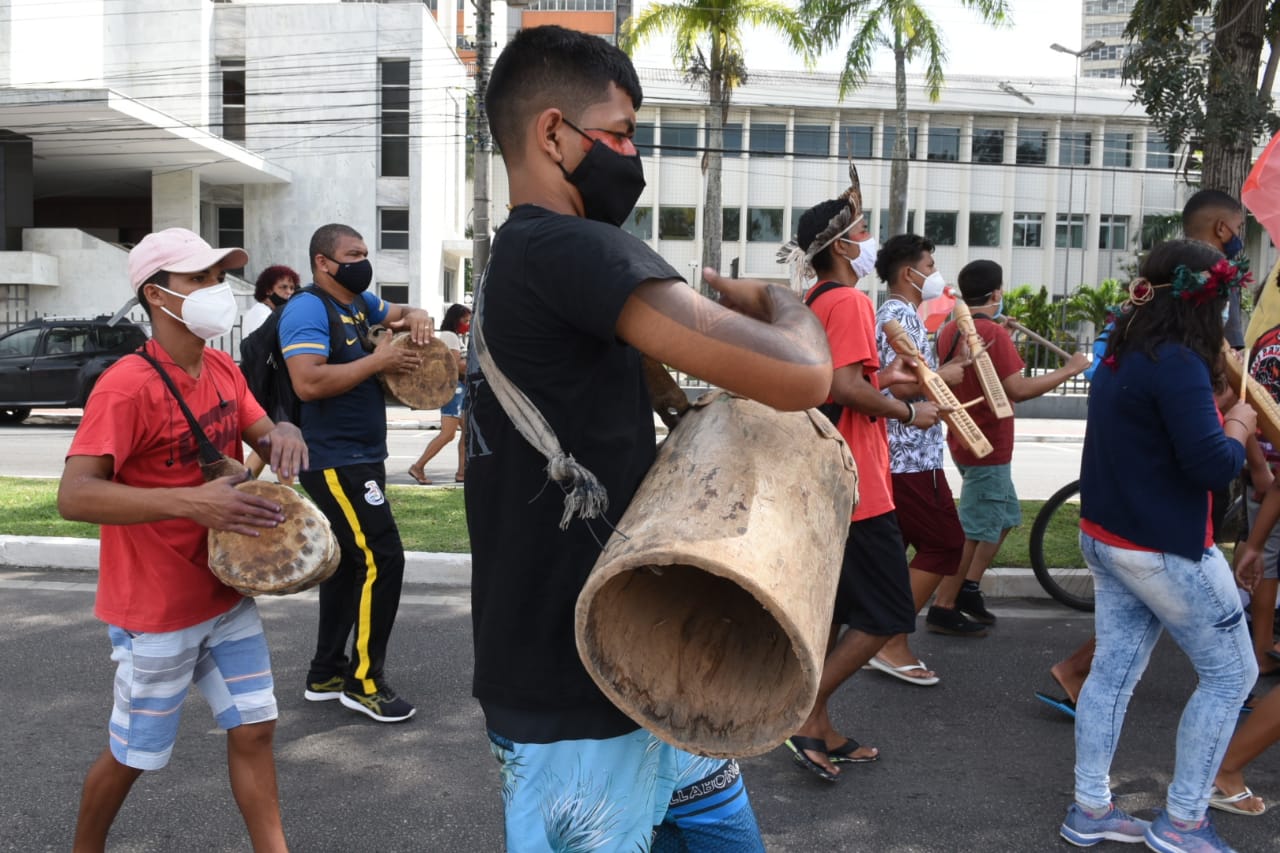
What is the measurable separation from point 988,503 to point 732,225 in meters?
41.5

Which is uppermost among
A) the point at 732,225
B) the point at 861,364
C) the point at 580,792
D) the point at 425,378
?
the point at 732,225

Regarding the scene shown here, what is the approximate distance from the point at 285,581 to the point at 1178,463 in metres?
2.54

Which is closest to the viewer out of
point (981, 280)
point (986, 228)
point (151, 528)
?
point (151, 528)

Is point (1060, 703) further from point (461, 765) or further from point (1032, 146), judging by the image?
point (1032, 146)

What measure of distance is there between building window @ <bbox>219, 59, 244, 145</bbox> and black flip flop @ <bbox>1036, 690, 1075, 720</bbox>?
30.2 metres

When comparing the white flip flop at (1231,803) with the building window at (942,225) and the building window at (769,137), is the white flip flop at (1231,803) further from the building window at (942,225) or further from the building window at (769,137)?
the building window at (942,225)

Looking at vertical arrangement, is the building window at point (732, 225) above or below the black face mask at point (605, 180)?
above

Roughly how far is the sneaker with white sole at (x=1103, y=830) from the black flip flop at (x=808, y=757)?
0.81 m

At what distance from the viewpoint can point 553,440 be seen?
6.07 ft

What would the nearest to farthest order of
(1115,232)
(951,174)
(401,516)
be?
(401,516) → (951,174) → (1115,232)

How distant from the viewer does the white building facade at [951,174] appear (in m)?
45.0

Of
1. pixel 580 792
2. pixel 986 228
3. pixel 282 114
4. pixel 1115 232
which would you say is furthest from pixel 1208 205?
pixel 1115 232

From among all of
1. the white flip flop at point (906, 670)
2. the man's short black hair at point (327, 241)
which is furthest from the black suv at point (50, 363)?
the white flip flop at point (906, 670)

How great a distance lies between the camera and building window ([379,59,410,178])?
30109 mm
